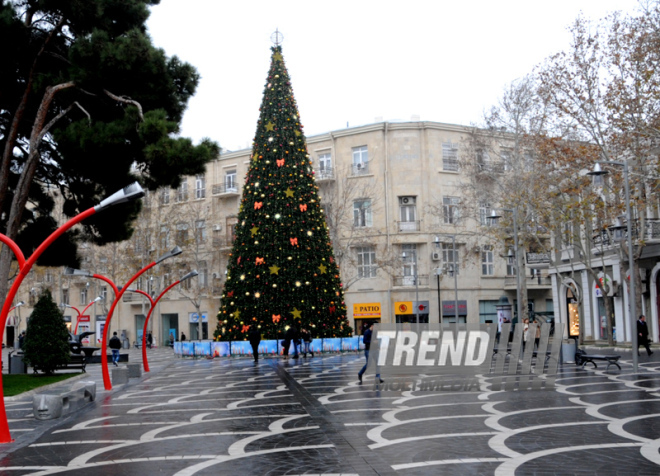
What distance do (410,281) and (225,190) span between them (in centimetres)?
1658

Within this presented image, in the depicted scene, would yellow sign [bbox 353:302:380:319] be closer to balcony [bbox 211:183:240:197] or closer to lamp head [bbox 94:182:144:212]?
balcony [bbox 211:183:240:197]

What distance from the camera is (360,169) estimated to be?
52344 millimetres

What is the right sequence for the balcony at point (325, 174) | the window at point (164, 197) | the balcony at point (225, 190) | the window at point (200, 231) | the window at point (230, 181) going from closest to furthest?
1. the balcony at point (325, 174)
2. the window at point (200, 231)
3. the window at point (164, 197)
4. the balcony at point (225, 190)
5. the window at point (230, 181)

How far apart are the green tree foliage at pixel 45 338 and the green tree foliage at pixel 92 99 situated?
3098mm

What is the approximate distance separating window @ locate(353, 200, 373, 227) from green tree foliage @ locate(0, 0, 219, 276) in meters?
30.0

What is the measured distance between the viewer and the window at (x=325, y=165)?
2068 inches

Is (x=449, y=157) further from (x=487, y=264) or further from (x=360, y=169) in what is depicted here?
(x=487, y=264)

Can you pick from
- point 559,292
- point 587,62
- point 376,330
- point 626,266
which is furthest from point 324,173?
point 376,330

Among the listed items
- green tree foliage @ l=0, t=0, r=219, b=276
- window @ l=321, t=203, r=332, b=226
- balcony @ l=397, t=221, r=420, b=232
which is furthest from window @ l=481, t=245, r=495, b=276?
green tree foliage @ l=0, t=0, r=219, b=276

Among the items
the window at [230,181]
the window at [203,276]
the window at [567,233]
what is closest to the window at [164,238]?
the window at [203,276]

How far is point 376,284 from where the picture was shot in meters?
51.5

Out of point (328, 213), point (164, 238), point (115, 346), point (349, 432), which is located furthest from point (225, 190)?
→ point (349, 432)

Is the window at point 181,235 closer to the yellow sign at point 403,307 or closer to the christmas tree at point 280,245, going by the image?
the yellow sign at point 403,307

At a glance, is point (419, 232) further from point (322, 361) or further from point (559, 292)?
point (322, 361)
